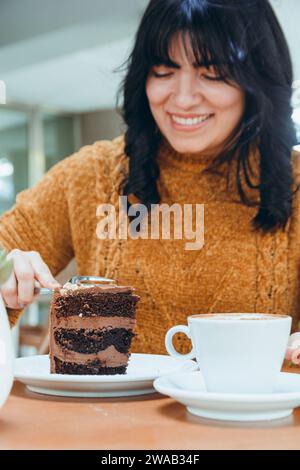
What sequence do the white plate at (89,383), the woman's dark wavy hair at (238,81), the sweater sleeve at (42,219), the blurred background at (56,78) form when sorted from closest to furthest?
the white plate at (89,383)
the woman's dark wavy hair at (238,81)
the sweater sleeve at (42,219)
the blurred background at (56,78)

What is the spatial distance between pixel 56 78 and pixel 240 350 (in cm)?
577

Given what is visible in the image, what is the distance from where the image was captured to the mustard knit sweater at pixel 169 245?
4.54ft

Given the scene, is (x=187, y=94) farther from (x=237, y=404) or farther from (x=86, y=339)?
(x=237, y=404)

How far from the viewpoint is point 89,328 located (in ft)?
2.91

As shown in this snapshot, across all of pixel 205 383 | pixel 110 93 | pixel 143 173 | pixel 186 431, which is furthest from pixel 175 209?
pixel 110 93

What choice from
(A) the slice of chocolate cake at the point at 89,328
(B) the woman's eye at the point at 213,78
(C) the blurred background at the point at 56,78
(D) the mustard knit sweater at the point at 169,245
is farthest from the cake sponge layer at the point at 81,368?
(C) the blurred background at the point at 56,78

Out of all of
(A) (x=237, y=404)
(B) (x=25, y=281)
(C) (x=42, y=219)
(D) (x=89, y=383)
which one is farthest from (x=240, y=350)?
(C) (x=42, y=219)

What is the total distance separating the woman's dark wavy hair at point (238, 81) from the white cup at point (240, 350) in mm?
708

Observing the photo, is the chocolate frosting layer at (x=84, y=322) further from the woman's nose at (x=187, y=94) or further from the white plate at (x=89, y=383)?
the woman's nose at (x=187, y=94)

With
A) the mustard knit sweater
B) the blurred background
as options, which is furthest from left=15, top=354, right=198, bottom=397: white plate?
the blurred background

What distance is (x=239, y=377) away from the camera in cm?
69

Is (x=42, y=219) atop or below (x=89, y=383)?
atop

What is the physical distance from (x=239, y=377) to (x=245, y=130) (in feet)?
2.68

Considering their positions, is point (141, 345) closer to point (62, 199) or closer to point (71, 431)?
point (62, 199)
